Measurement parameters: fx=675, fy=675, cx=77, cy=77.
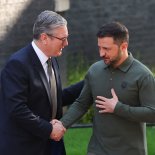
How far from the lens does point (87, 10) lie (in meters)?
12.4

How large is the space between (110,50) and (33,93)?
26.1 inches

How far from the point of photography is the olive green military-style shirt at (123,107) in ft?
15.9

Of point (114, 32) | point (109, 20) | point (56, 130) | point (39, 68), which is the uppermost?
→ point (114, 32)

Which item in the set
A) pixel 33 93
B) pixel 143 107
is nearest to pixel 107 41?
pixel 143 107

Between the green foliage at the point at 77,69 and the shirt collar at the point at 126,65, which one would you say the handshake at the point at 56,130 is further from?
the green foliage at the point at 77,69

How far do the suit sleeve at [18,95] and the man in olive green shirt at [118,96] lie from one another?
472mm

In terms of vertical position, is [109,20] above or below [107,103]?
below

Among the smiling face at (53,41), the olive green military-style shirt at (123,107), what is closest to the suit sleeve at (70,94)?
the olive green military-style shirt at (123,107)

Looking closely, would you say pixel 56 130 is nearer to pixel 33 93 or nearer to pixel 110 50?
pixel 33 93

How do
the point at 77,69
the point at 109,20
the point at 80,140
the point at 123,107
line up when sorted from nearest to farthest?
the point at 123,107 → the point at 80,140 → the point at 77,69 → the point at 109,20

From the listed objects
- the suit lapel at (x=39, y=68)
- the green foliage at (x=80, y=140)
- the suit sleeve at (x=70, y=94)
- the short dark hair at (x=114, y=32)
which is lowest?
the green foliage at (x=80, y=140)

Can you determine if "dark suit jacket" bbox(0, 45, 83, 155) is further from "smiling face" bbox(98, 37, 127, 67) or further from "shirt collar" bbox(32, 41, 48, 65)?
"smiling face" bbox(98, 37, 127, 67)

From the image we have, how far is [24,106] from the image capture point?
4.95m

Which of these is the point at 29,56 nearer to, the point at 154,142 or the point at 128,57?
the point at 128,57
